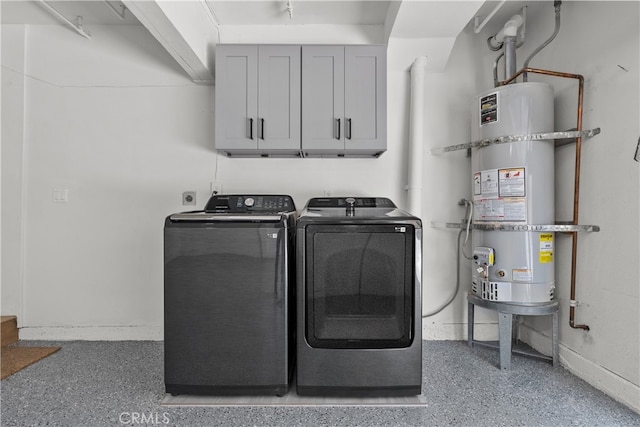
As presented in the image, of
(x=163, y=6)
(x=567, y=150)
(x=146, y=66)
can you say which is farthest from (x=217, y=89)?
(x=567, y=150)

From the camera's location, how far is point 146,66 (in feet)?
7.86

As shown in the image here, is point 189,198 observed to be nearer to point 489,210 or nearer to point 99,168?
point 99,168

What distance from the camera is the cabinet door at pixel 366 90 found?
2098mm

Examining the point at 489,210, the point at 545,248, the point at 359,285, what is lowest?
the point at 359,285

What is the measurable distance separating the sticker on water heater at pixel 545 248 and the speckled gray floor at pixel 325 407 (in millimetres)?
678

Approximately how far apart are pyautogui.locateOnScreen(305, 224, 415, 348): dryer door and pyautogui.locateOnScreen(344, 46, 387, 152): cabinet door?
79cm

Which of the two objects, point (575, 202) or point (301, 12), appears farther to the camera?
point (301, 12)

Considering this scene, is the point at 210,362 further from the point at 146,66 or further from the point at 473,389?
the point at 146,66

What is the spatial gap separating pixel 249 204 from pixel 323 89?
902 millimetres

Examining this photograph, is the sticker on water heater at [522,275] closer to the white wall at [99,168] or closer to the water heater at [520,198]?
the water heater at [520,198]

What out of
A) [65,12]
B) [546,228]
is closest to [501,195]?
[546,228]

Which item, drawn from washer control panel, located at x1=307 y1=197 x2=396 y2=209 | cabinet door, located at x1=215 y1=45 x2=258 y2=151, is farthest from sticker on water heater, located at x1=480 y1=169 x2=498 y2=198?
cabinet door, located at x1=215 y1=45 x2=258 y2=151

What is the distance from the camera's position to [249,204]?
2.04 meters

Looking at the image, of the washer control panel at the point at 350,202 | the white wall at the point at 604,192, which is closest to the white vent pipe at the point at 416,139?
the washer control panel at the point at 350,202
